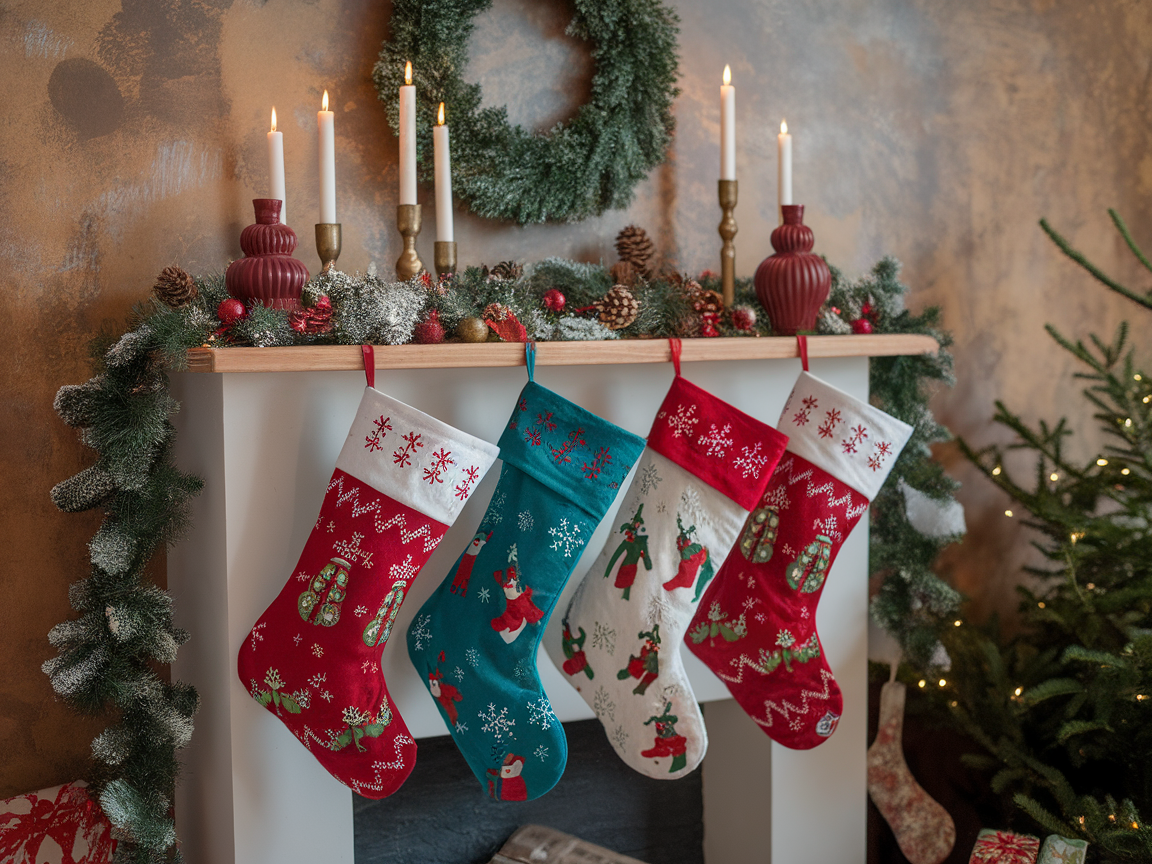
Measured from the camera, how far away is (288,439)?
1.27 meters

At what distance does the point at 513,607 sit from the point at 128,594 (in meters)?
0.54

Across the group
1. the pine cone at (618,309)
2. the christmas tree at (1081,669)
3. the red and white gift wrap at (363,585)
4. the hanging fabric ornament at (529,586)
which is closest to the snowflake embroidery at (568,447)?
the hanging fabric ornament at (529,586)

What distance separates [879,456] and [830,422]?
10 cm

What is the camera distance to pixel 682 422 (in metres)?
1.33

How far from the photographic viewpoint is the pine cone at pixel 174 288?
125 cm

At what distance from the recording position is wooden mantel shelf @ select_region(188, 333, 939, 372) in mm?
1146

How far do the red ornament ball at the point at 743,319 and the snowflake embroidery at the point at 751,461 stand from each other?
267mm

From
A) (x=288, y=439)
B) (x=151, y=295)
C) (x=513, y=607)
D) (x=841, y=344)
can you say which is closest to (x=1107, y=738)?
(x=841, y=344)

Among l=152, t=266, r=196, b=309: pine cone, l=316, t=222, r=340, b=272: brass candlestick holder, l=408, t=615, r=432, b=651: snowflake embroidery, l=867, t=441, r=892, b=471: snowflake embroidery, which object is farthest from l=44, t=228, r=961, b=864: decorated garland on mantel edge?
l=867, t=441, r=892, b=471: snowflake embroidery

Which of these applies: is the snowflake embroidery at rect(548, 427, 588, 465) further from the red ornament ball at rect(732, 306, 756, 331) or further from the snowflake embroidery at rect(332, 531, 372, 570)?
the red ornament ball at rect(732, 306, 756, 331)

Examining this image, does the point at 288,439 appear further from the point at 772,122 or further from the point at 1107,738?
the point at 1107,738

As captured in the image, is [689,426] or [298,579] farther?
[689,426]

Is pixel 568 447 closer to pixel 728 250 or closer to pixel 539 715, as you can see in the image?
pixel 539 715

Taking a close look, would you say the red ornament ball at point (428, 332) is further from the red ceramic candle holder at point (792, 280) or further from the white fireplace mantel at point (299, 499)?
the red ceramic candle holder at point (792, 280)
